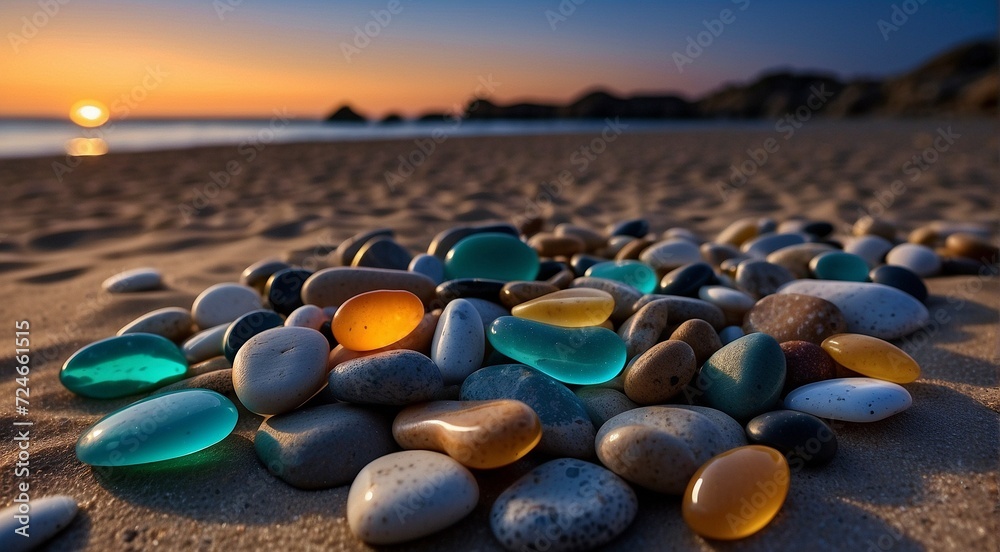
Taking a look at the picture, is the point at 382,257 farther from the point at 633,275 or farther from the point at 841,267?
the point at 841,267

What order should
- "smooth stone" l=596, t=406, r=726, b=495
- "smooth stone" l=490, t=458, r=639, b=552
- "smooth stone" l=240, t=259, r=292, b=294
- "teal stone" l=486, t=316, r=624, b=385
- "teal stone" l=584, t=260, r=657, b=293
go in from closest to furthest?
"smooth stone" l=490, t=458, r=639, b=552 → "smooth stone" l=596, t=406, r=726, b=495 → "teal stone" l=486, t=316, r=624, b=385 → "teal stone" l=584, t=260, r=657, b=293 → "smooth stone" l=240, t=259, r=292, b=294

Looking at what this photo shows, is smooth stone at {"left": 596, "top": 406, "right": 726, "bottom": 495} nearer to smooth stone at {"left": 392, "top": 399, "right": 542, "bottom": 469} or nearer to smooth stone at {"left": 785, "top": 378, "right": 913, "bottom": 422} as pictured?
smooth stone at {"left": 392, "top": 399, "right": 542, "bottom": 469}

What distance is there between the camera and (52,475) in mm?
1357

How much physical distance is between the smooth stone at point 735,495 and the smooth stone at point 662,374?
1.02ft

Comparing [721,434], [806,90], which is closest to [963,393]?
[721,434]

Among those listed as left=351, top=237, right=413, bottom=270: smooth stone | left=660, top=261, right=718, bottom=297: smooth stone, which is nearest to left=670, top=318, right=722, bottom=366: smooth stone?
left=660, top=261, right=718, bottom=297: smooth stone

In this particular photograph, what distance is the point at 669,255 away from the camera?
2.46 m

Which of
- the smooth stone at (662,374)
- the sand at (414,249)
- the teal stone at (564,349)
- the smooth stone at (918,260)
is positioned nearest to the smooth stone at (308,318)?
the sand at (414,249)

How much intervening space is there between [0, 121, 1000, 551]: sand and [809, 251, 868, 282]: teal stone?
314 millimetres

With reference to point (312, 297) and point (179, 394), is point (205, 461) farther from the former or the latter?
point (312, 297)

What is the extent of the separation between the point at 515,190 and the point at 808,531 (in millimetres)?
4508

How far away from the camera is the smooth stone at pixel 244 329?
5.80 ft

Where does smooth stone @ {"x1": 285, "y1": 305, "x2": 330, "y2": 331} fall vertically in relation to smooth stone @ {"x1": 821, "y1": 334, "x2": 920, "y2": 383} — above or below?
above

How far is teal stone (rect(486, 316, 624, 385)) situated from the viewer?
5.07ft
